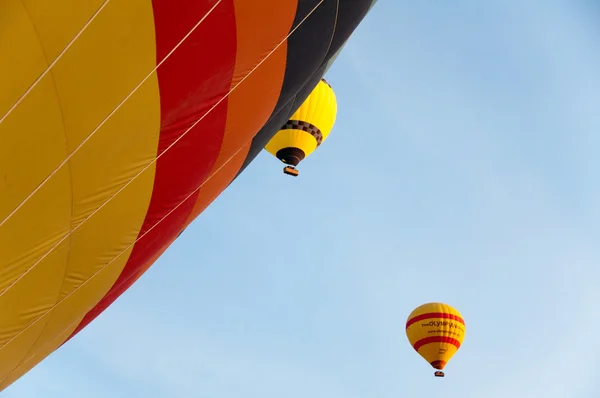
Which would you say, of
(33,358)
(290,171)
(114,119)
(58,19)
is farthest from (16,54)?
(290,171)

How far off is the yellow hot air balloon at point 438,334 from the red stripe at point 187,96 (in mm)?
11351

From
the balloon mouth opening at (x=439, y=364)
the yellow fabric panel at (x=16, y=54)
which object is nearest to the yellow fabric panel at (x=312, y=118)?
the balloon mouth opening at (x=439, y=364)

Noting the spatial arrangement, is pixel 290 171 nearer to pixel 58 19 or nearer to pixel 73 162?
pixel 73 162

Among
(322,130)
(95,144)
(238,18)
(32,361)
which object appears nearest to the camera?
(95,144)

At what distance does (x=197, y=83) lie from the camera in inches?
227

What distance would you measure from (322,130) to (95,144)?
31.1 feet

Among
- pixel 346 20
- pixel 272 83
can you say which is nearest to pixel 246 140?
pixel 272 83

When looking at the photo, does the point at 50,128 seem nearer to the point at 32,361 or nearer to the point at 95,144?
the point at 95,144

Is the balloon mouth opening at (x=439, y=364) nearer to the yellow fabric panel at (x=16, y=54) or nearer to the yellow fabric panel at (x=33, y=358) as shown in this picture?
the yellow fabric panel at (x=33, y=358)

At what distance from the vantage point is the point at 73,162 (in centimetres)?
530

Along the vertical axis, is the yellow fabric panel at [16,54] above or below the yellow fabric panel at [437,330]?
below

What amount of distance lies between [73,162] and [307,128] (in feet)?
30.8

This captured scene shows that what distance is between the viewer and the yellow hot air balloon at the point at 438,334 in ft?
57.1

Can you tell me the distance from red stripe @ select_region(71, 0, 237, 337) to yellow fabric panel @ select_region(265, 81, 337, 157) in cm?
715
